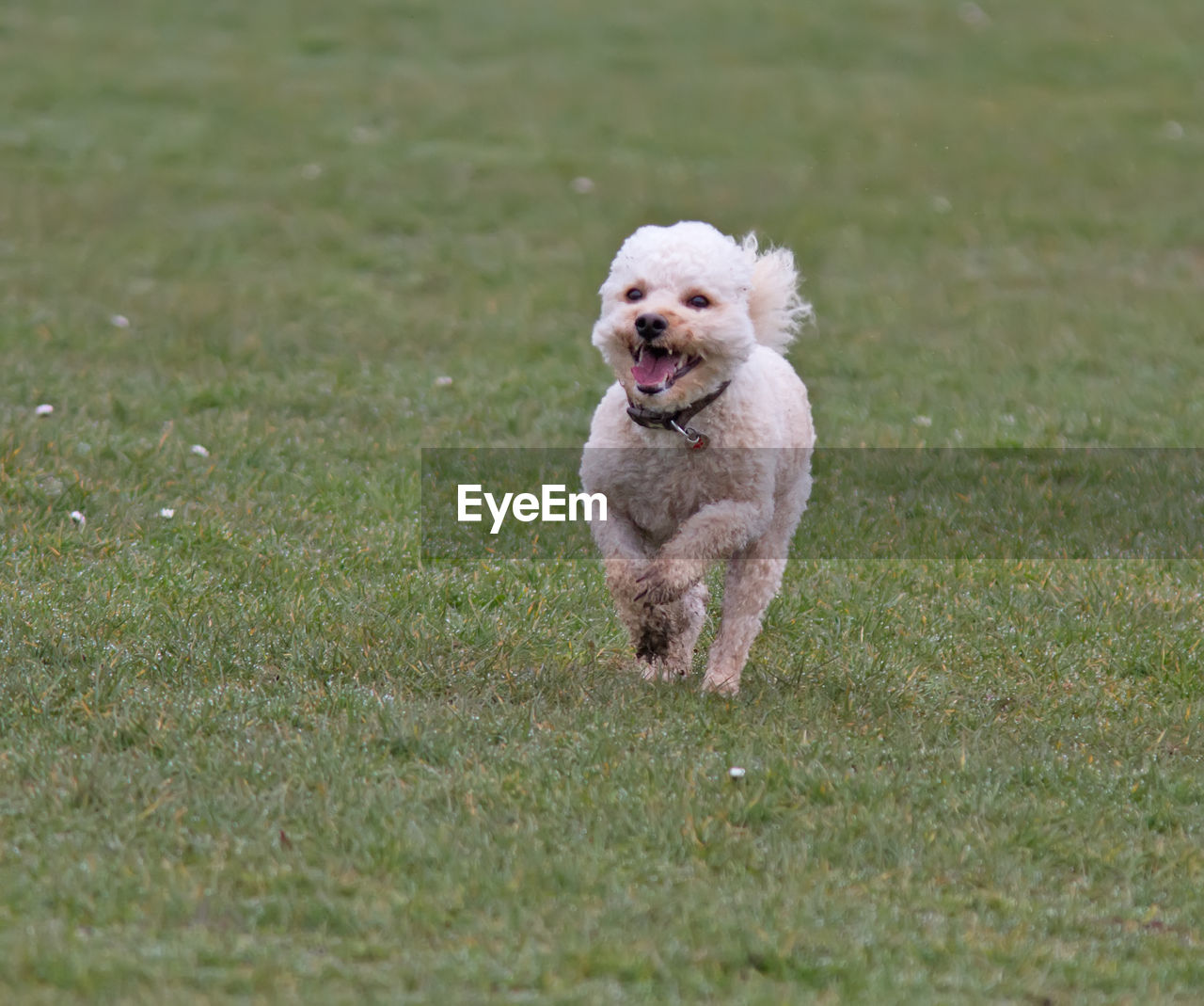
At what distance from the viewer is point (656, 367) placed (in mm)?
6031

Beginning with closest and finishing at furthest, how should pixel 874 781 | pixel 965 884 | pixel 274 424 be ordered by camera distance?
pixel 965 884 → pixel 874 781 → pixel 274 424

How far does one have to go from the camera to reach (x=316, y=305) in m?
12.9

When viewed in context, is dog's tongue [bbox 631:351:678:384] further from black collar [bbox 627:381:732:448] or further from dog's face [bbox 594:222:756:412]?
black collar [bbox 627:381:732:448]

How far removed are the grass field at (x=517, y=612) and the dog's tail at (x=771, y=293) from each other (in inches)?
52.6

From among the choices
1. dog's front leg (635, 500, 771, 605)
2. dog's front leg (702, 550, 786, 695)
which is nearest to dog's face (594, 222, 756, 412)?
dog's front leg (635, 500, 771, 605)

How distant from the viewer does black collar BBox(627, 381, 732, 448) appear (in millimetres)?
6168

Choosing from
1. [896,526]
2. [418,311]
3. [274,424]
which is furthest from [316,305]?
[896,526]

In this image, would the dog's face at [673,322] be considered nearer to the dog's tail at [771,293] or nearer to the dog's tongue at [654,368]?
the dog's tongue at [654,368]

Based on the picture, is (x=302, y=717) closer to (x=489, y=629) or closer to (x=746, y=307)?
(x=489, y=629)

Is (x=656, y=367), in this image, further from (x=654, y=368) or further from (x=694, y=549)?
(x=694, y=549)

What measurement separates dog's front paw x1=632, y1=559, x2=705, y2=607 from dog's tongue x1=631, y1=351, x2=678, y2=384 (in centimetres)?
65

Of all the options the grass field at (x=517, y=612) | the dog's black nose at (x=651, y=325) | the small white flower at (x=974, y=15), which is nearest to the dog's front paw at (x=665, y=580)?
the grass field at (x=517, y=612)

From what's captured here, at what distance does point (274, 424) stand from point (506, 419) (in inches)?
53.5

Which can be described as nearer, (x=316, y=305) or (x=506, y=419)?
(x=506, y=419)
